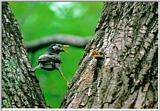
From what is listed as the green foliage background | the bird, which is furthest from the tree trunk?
the green foliage background

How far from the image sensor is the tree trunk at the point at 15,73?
6.63 feet

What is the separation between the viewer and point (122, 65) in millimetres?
2016

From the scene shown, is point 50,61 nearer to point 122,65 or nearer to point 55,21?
point 122,65

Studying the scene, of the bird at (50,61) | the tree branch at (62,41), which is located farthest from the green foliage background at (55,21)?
the bird at (50,61)

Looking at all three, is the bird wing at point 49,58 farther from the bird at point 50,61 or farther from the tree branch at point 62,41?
the tree branch at point 62,41

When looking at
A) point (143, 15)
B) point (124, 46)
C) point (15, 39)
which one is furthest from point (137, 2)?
point (15, 39)

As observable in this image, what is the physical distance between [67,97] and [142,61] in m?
0.35

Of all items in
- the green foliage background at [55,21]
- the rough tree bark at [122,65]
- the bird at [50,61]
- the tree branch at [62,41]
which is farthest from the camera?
the green foliage background at [55,21]

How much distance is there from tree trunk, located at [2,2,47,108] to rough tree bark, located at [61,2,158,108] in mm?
144

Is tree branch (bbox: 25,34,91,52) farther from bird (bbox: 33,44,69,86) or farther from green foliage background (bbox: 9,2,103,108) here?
green foliage background (bbox: 9,2,103,108)

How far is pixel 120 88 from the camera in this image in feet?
6.41

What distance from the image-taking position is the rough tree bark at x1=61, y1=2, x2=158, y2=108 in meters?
1.93

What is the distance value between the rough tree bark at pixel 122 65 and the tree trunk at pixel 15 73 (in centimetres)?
14

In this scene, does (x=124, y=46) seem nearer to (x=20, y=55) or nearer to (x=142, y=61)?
(x=142, y=61)
